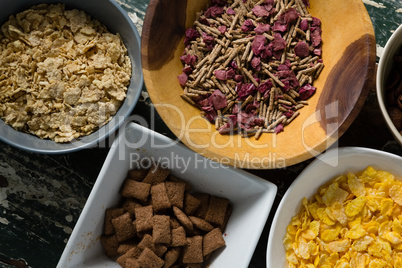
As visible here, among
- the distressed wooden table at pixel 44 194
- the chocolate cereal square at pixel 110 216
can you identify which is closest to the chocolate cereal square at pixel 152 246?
the chocolate cereal square at pixel 110 216

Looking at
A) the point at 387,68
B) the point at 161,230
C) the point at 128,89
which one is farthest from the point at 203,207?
the point at 387,68

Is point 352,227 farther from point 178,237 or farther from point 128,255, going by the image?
point 128,255

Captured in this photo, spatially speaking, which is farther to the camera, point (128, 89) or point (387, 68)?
point (128, 89)

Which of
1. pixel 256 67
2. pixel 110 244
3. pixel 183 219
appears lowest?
pixel 110 244

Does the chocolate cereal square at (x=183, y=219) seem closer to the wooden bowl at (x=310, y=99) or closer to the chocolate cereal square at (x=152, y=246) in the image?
the chocolate cereal square at (x=152, y=246)

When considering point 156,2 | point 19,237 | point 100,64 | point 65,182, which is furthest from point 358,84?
point 19,237

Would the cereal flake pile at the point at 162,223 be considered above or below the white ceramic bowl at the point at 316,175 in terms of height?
below
